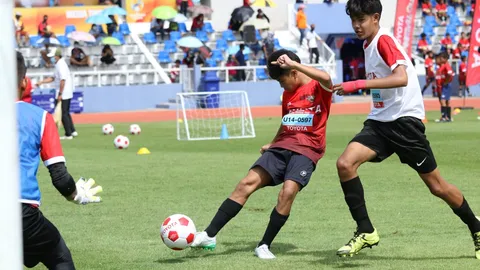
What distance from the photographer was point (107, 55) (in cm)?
3631

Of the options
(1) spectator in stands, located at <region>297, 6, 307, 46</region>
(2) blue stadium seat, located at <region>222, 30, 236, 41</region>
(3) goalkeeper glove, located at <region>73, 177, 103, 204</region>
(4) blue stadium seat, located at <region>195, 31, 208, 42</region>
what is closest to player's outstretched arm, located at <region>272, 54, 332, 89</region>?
(3) goalkeeper glove, located at <region>73, 177, 103, 204</region>

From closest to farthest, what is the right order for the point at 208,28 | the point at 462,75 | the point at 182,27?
the point at 462,75
the point at 182,27
the point at 208,28

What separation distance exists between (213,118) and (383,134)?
68.1ft

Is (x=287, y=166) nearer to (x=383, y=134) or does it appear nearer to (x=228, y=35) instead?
(x=383, y=134)

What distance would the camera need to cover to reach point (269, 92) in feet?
123

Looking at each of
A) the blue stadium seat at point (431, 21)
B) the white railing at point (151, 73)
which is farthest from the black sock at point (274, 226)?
the blue stadium seat at point (431, 21)

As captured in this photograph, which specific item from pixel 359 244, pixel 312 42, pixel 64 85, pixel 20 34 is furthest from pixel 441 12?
pixel 359 244

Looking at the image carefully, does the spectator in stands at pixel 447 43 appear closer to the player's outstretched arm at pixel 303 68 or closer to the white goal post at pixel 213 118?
the white goal post at pixel 213 118

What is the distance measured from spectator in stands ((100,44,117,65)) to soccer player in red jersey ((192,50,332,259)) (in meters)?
28.7

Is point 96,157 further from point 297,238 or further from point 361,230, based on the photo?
point 361,230

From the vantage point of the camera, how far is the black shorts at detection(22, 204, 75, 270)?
5.49 metres

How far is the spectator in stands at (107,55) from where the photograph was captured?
119 ft

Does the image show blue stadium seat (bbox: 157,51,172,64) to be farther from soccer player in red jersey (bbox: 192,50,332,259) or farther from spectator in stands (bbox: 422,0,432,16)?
soccer player in red jersey (bbox: 192,50,332,259)

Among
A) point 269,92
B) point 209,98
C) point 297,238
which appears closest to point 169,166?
point 297,238
